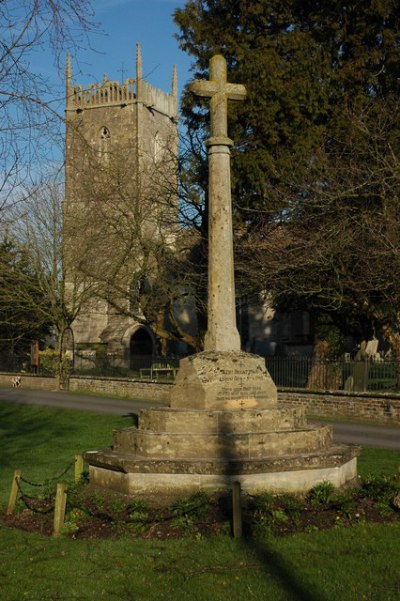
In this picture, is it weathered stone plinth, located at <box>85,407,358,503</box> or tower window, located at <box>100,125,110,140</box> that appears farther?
tower window, located at <box>100,125,110,140</box>

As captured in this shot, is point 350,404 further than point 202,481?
Yes

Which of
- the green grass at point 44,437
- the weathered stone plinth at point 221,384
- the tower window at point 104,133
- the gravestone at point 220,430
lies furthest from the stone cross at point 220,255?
the tower window at point 104,133

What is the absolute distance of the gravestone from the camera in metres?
8.60

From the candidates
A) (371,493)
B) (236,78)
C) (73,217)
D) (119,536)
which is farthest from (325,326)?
(119,536)

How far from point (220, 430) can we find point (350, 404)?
10.9 meters

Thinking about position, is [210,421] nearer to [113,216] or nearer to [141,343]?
[113,216]

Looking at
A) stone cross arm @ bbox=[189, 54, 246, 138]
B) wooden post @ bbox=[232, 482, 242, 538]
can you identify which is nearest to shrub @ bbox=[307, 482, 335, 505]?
wooden post @ bbox=[232, 482, 242, 538]

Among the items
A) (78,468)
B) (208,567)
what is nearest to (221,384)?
(78,468)

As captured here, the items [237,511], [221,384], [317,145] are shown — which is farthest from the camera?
[317,145]

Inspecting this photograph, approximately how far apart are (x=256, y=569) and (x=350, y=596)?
997 millimetres

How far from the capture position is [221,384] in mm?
9523

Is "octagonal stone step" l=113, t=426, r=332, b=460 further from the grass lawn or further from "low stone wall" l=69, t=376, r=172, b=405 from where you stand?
"low stone wall" l=69, t=376, r=172, b=405

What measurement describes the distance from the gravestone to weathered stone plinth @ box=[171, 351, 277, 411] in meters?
0.01

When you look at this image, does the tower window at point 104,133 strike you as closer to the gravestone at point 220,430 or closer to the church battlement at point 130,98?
the church battlement at point 130,98
